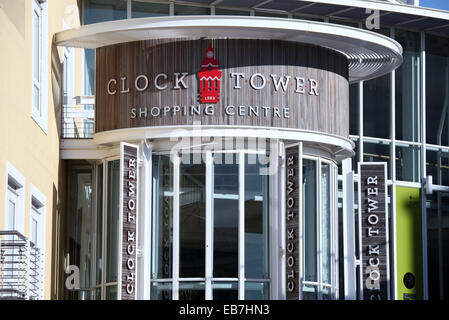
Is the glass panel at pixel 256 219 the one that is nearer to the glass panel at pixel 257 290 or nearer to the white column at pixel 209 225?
the glass panel at pixel 257 290

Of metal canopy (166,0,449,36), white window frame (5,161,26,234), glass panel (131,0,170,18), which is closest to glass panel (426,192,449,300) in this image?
metal canopy (166,0,449,36)

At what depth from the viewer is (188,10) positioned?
90.6 ft

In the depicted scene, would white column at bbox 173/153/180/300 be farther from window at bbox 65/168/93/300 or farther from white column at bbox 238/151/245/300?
window at bbox 65/168/93/300

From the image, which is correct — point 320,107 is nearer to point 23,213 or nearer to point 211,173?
point 211,173

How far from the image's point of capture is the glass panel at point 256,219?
2211 cm

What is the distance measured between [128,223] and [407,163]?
32.4 feet

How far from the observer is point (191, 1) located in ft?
90.5

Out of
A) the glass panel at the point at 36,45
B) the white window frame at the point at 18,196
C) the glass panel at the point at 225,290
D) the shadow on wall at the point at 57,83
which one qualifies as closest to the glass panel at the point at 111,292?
the glass panel at the point at 225,290

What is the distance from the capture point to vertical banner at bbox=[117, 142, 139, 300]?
2166cm

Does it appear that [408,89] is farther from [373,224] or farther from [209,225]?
[209,225]

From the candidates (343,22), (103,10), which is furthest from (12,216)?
(343,22)

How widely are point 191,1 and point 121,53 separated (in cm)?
519

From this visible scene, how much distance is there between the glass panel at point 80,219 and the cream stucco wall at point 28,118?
1.47 feet
